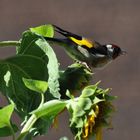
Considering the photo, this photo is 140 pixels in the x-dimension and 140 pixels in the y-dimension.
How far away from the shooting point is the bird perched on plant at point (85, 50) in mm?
1337

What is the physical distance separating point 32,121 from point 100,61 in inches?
18.7

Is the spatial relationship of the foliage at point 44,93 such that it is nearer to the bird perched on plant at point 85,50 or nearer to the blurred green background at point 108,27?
the bird perched on plant at point 85,50

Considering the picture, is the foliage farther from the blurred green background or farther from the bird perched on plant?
the blurred green background

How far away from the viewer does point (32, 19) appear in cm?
338

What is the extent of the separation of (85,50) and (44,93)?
39 cm

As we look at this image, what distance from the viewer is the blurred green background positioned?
10.8 ft

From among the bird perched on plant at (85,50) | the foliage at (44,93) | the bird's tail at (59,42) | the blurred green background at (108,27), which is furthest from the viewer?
the blurred green background at (108,27)

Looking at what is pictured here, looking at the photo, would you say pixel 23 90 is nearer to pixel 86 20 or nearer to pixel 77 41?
pixel 77 41

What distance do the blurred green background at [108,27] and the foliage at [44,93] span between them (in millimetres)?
2109

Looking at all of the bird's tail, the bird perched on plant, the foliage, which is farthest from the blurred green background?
the foliage

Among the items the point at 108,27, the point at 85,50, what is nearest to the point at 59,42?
the point at 85,50

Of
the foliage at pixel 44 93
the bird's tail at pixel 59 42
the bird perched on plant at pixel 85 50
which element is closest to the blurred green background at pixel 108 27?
the bird perched on plant at pixel 85 50

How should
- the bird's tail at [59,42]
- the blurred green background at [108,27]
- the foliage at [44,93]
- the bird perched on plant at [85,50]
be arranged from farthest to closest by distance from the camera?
the blurred green background at [108,27], the bird perched on plant at [85,50], the bird's tail at [59,42], the foliage at [44,93]

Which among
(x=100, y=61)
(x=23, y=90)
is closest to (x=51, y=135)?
(x=100, y=61)
